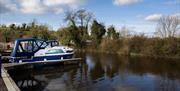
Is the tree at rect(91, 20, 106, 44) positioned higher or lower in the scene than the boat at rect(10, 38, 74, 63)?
higher

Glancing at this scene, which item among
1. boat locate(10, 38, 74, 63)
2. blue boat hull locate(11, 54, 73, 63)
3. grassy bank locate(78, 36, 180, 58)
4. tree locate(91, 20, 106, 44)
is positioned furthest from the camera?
tree locate(91, 20, 106, 44)

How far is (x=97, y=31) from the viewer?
2537 inches

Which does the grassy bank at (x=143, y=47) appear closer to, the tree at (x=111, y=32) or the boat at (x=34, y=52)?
the tree at (x=111, y=32)

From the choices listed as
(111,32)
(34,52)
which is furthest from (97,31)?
(34,52)

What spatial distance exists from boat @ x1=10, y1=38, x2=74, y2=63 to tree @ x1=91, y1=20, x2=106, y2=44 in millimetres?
32408

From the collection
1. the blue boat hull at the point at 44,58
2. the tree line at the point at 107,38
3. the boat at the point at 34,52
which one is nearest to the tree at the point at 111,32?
the tree line at the point at 107,38

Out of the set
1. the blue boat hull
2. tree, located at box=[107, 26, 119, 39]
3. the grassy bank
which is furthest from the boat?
tree, located at box=[107, 26, 119, 39]

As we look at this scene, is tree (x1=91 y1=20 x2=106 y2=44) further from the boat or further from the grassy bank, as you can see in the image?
the boat

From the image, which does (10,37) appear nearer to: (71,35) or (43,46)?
(71,35)

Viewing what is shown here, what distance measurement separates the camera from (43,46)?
3188 centimetres

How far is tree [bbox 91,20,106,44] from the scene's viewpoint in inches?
Answer: 2516

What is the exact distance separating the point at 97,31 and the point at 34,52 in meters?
35.4

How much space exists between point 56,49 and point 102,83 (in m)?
11.5

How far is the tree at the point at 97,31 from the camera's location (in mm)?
63900
